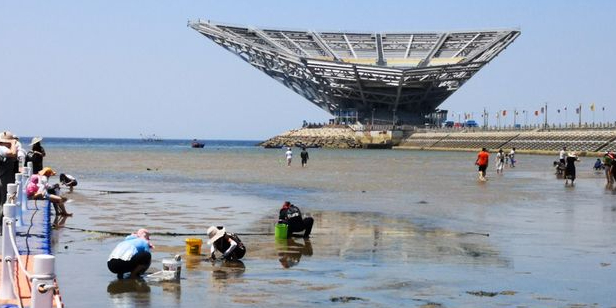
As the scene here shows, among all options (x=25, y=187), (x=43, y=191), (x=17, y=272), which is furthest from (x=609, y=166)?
(x=17, y=272)

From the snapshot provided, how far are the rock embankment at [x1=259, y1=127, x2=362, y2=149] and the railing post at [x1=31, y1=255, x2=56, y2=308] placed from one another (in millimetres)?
153462

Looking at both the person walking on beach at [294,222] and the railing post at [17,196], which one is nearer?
the railing post at [17,196]

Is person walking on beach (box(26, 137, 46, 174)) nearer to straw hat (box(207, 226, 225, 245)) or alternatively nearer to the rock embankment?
straw hat (box(207, 226, 225, 245))

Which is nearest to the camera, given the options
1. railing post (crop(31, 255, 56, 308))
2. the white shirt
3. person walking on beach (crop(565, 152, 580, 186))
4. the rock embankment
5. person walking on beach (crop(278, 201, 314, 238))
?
railing post (crop(31, 255, 56, 308))

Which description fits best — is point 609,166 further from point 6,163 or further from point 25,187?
point 6,163

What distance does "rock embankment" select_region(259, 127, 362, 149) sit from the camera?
6436 inches

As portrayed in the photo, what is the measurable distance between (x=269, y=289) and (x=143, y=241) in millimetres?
2307

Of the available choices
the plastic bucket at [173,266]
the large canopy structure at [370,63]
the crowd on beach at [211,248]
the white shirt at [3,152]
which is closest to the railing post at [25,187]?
the white shirt at [3,152]

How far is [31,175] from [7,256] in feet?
44.8

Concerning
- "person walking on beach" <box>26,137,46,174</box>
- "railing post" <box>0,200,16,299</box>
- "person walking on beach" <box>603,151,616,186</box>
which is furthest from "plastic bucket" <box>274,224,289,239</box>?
"person walking on beach" <box>603,151,616,186</box>

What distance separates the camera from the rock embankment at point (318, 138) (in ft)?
536

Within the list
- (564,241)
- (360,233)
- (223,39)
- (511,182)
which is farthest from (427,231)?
(223,39)

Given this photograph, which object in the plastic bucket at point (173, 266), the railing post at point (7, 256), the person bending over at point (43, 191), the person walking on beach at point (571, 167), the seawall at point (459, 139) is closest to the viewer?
the railing post at point (7, 256)

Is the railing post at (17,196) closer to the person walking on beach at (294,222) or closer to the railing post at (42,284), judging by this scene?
the person walking on beach at (294,222)
